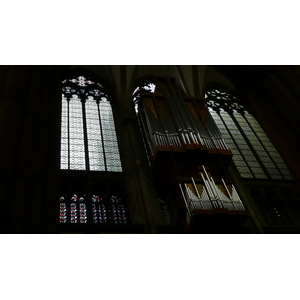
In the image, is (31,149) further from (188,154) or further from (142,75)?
(142,75)

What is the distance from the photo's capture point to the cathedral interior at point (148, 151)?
16.1ft

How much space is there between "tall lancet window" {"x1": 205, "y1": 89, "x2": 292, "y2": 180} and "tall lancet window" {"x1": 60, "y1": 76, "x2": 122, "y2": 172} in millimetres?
4553

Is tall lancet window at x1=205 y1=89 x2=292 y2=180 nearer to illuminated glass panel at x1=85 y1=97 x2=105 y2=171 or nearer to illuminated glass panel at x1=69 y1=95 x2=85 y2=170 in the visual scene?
illuminated glass panel at x1=85 y1=97 x2=105 y2=171

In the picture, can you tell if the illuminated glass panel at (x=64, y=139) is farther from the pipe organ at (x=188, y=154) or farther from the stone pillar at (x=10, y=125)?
the stone pillar at (x=10, y=125)

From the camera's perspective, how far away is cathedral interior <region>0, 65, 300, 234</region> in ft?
16.1

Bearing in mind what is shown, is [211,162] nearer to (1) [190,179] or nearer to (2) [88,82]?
(1) [190,179]

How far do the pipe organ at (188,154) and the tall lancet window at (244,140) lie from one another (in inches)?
66.3

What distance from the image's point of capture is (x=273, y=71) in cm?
834

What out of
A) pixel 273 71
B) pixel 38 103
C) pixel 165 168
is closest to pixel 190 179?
pixel 165 168

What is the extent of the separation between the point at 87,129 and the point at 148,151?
290 centimetres

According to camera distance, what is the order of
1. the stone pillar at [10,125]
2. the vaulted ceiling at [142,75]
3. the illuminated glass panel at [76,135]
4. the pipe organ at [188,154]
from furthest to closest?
the vaulted ceiling at [142,75]
the illuminated glass panel at [76,135]
the pipe organ at [188,154]
the stone pillar at [10,125]

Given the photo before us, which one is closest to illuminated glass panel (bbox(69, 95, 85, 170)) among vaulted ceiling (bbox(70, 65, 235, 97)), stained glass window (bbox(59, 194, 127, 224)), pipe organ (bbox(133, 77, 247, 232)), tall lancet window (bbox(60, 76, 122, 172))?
tall lancet window (bbox(60, 76, 122, 172))

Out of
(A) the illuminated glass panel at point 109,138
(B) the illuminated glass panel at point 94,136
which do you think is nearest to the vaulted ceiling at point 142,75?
(A) the illuminated glass panel at point 109,138

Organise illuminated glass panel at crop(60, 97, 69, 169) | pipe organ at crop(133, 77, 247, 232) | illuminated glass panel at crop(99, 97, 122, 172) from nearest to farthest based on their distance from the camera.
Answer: pipe organ at crop(133, 77, 247, 232)
illuminated glass panel at crop(60, 97, 69, 169)
illuminated glass panel at crop(99, 97, 122, 172)
